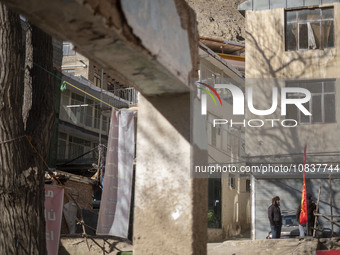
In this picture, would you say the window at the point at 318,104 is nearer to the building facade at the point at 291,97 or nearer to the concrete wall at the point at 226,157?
the building facade at the point at 291,97

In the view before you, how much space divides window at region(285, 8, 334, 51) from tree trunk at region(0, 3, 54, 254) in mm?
12342

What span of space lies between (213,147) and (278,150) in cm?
679

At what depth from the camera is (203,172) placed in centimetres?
531

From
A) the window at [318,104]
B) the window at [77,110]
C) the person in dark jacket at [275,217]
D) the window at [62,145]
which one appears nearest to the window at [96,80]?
the window at [77,110]

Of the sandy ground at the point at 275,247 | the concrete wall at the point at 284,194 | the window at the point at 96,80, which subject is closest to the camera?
the sandy ground at the point at 275,247

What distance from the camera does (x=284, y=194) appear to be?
17.3 meters

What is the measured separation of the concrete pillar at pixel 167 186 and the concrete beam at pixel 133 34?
262 millimetres

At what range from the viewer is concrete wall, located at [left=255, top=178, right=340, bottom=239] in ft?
55.4

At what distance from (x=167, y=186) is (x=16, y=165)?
2.97 meters

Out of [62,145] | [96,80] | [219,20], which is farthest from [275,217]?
[219,20]

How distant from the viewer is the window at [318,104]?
17.1 meters

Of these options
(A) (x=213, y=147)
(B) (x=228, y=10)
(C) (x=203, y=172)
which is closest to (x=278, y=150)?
(A) (x=213, y=147)

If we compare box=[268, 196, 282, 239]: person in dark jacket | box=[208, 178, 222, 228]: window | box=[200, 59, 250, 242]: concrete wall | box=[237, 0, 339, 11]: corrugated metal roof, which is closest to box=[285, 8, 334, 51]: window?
box=[237, 0, 339, 11]: corrugated metal roof

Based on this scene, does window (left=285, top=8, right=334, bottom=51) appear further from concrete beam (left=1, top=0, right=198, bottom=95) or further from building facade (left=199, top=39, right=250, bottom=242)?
concrete beam (left=1, top=0, right=198, bottom=95)
